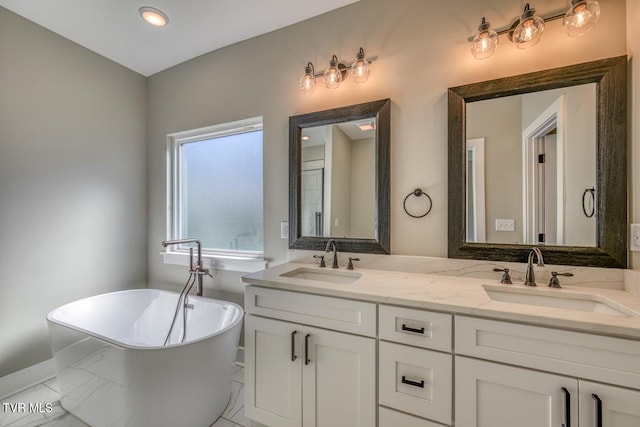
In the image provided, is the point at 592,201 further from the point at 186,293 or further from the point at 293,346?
the point at 186,293

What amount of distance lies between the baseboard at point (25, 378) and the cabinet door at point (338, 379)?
206cm

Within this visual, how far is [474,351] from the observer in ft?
3.18

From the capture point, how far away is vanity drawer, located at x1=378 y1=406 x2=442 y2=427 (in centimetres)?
104

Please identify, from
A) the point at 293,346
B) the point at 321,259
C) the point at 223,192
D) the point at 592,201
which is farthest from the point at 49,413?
the point at 592,201

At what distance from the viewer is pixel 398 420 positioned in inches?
42.7

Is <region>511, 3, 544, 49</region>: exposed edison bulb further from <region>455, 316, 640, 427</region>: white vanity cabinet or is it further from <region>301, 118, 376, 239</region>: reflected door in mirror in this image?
<region>455, 316, 640, 427</region>: white vanity cabinet

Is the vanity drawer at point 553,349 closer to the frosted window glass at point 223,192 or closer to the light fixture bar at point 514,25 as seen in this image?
the light fixture bar at point 514,25

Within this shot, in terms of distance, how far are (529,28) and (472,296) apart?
1.27 meters

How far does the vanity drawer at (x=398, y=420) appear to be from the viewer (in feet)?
3.42

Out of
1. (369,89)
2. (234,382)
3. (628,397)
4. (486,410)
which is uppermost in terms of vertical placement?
(369,89)

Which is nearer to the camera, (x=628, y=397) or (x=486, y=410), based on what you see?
(x=628, y=397)

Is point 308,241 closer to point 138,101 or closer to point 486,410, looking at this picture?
point 486,410

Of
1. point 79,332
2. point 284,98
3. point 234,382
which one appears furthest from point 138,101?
point 234,382

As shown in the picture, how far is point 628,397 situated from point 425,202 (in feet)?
3.34
